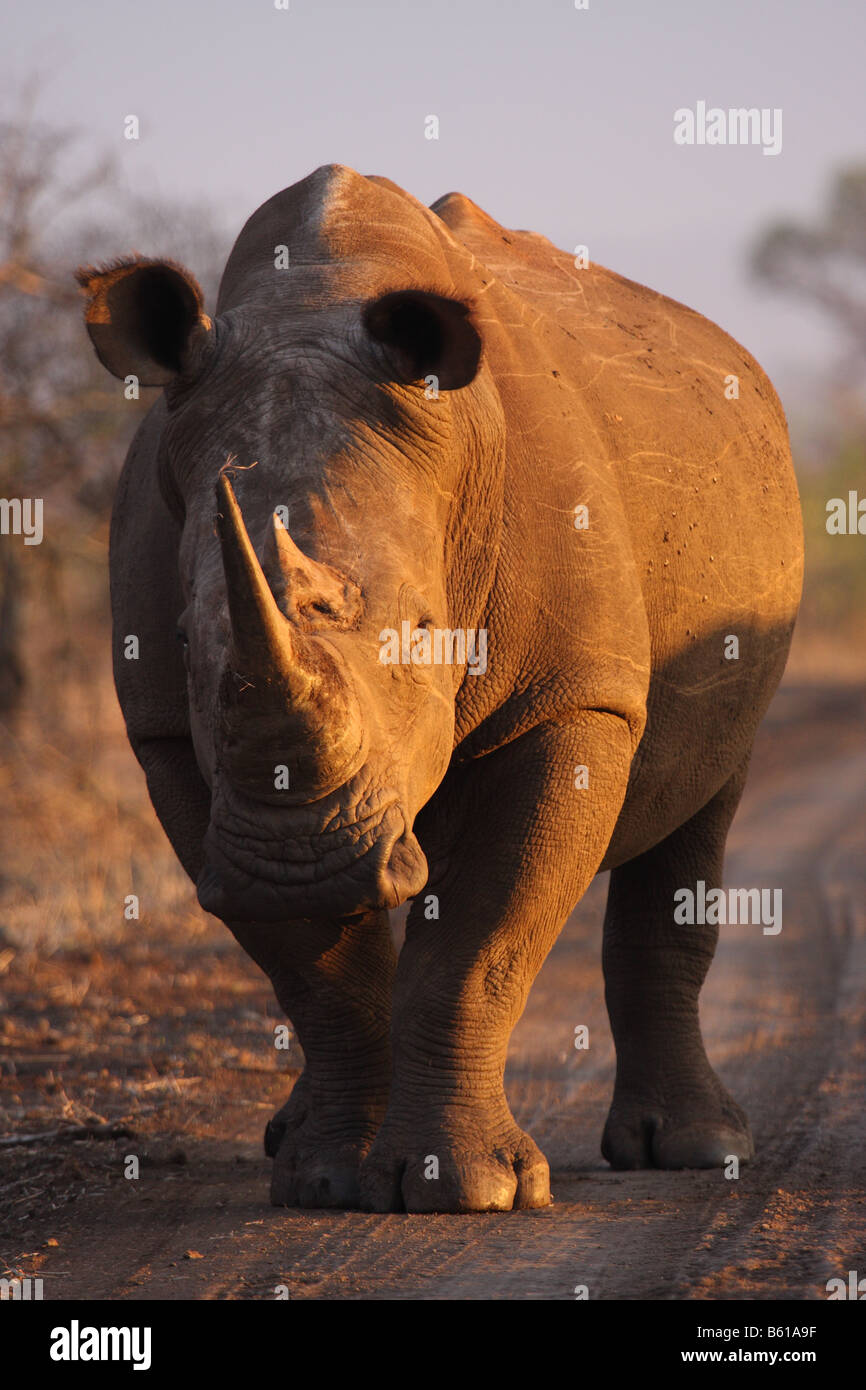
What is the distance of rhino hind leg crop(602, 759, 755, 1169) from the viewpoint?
6.07 metres

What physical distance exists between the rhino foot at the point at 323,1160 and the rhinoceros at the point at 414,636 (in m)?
0.01

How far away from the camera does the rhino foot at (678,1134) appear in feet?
19.6

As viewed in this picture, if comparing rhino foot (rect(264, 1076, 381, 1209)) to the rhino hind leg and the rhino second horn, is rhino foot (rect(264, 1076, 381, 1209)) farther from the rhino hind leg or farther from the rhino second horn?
the rhino second horn

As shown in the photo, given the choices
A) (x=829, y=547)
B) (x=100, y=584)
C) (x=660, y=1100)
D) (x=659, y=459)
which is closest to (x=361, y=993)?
(x=660, y=1100)

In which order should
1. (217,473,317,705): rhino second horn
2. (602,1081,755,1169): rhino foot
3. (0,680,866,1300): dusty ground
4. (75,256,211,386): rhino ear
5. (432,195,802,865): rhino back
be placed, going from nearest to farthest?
(217,473,317,705): rhino second horn
(0,680,866,1300): dusty ground
(75,256,211,386): rhino ear
(432,195,802,865): rhino back
(602,1081,755,1169): rhino foot

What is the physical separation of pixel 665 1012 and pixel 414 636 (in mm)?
2450

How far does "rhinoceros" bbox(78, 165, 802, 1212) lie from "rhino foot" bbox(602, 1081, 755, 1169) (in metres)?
0.01

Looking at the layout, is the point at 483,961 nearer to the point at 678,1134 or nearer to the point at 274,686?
the point at 274,686

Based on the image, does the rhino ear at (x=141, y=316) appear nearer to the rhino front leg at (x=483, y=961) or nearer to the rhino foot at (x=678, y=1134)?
the rhino front leg at (x=483, y=961)

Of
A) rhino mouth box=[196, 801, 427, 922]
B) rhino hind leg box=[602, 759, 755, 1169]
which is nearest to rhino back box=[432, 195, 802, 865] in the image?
rhino hind leg box=[602, 759, 755, 1169]

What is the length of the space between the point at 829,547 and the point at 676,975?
3286cm

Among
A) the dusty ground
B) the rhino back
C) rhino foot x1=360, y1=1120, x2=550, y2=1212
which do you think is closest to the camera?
the dusty ground

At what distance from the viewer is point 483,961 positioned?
16.2 ft

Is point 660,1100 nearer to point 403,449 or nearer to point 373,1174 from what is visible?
point 373,1174
